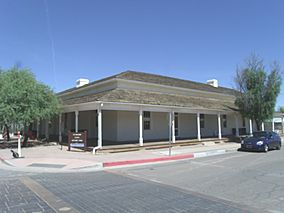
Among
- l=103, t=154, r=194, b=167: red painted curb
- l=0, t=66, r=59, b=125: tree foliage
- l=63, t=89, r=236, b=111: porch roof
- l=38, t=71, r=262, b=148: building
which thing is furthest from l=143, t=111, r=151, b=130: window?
l=103, t=154, r=194, b=167: red painted curb

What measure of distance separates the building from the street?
318 inches

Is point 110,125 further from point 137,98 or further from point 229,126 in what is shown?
point 229,126

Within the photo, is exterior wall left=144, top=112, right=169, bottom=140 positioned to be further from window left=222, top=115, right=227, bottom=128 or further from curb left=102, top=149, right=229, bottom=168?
window left=222, top=115, right=227, bottom=128

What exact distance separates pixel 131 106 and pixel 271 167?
35.0 ft

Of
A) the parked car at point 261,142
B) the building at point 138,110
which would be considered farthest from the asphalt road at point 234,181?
the parked car at point 261,142

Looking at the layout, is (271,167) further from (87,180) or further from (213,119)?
(213,119)

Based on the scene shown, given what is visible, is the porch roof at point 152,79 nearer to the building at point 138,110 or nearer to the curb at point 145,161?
the building at point 138,110

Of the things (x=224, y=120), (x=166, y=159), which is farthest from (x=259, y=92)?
(x=166, y=159)

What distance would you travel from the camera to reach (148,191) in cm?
820

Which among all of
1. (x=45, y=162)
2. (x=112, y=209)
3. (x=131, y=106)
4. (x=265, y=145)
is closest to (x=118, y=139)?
(x=131, y=106)

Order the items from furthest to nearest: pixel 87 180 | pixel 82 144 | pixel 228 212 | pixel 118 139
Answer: pixel 118 139, pixel 82 144, pixel 87 180, pixel 228 212

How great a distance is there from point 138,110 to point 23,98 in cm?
855

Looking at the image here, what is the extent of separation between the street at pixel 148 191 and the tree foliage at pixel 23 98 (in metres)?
9.93

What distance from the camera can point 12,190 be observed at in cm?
834
